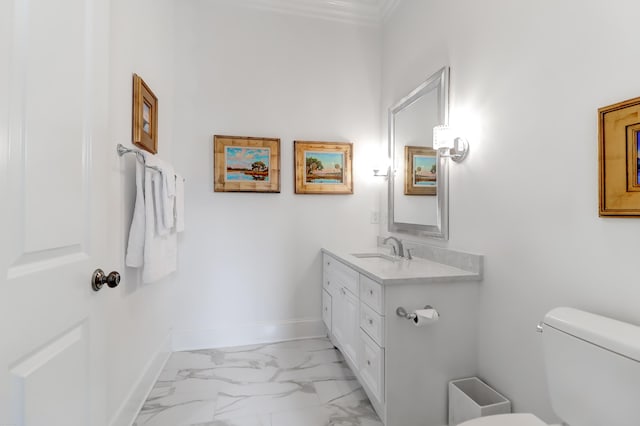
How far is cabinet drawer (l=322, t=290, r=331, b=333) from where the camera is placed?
2.47 metres

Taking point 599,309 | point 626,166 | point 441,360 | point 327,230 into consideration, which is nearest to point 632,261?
point 599,309

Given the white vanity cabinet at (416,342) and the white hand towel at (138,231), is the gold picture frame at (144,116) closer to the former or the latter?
the white hand towel at (138,231)

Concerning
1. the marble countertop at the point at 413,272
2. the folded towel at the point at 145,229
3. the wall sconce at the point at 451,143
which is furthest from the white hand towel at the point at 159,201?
the wall sconce at the point at 451,143

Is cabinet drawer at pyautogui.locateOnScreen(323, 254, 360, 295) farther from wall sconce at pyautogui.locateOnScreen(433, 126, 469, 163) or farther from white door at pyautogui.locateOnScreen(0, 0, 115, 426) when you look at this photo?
white door at pyautogui.locateOnScreen(0, 0, 115, 426)

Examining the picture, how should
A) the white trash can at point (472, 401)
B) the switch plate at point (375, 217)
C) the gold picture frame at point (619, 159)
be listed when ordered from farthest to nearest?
the switch plate at point (375, 217)
the white trash can at point (472, 401)
the gold picture frame at point (619, 159)

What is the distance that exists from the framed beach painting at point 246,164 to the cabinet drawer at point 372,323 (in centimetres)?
133

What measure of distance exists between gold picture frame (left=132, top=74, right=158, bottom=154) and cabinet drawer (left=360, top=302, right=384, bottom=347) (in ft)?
5.30

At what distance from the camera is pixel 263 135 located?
2625mm

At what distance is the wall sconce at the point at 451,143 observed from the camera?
1.75 m

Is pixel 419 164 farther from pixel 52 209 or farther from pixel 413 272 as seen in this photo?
pixel 52 209

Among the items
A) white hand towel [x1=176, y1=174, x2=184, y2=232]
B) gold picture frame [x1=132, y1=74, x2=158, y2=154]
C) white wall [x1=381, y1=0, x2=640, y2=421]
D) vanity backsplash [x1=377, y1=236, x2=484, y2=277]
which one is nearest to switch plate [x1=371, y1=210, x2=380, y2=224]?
vanity backsplash [x1=377, y1=236, x2=484, y2=277]

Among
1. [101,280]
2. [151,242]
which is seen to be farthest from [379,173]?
[101,280]

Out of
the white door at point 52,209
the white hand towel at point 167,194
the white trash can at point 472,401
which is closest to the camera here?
the white door at point 52,209

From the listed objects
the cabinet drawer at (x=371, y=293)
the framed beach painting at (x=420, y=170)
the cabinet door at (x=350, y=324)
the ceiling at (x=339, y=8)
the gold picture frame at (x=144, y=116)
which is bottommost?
the cabinet door at (x=350, y=324)
